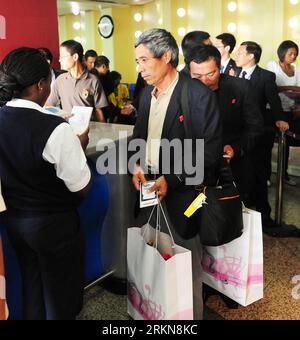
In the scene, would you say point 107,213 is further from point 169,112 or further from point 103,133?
point 169,112

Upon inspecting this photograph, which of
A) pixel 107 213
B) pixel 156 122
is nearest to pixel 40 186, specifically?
pixel 156 122

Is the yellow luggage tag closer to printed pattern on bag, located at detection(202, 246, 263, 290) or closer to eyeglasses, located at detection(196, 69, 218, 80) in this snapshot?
printed pattern on bag, located at detection(202, 246, 263, 290)

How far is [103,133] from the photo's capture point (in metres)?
2.50

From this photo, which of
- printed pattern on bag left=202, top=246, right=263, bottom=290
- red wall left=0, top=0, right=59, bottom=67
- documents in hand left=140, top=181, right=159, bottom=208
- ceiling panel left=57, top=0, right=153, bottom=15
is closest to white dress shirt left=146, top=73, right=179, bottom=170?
documents in hand left=140, top=181, right=159, bottom=208

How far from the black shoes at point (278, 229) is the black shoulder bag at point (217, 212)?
153cm

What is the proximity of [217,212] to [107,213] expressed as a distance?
808 millimetres

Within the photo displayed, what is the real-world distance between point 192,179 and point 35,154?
0.76 meters

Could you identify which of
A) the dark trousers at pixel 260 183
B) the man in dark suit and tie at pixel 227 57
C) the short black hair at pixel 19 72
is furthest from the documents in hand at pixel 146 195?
the man in dark suit and tie at pixel 227 57

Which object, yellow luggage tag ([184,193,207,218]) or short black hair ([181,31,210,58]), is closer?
yellow luggage tag ([184,193,207,218])

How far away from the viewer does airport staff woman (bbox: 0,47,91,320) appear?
4.50 feet

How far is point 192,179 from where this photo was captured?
1854mm

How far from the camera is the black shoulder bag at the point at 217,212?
71.4 inches
